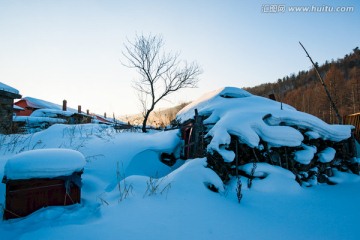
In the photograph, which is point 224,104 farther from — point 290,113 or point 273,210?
point 273,210

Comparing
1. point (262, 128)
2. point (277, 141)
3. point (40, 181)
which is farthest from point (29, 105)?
point (277, 141)

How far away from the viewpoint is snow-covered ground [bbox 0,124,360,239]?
205 cm

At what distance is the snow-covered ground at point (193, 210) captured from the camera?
205cm

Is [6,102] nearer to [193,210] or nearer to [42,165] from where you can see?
[42,165]

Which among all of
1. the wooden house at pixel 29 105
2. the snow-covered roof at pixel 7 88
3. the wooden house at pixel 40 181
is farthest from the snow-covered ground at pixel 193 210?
the wooden house at pixel 29 105

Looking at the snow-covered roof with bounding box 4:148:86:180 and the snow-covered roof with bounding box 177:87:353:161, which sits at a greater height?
Answer: the snow-covered roof with bounding box 177:87:353:161

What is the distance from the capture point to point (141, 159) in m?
4.77

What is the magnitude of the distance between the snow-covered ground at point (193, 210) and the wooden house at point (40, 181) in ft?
0.38

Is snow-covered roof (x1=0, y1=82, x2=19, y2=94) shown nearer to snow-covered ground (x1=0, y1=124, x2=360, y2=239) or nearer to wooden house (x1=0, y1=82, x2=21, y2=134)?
wooden house (x1=0, y1=82, x2=21, y2=134)

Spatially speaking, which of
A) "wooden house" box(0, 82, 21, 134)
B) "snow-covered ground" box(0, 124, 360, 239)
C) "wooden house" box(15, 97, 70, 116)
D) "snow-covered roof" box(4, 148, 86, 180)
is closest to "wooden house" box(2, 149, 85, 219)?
"snow-covered roof" box(4, 148, 86, 180)

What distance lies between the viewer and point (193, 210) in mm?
2494

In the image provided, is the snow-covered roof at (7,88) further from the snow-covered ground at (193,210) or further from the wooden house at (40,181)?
the wooden house at (40,181)

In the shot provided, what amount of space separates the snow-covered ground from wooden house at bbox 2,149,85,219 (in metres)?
0.12

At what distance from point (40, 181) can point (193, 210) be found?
186 cm
